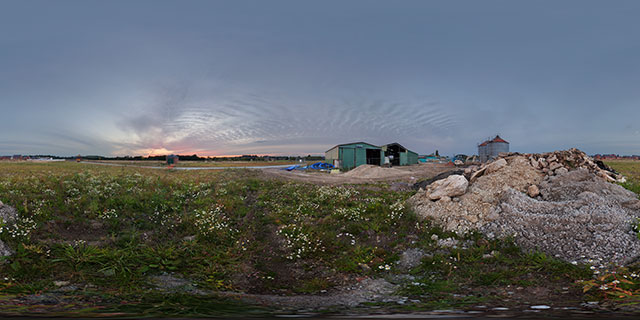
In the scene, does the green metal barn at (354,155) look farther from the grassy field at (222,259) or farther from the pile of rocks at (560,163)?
the grassy field at (222,259)

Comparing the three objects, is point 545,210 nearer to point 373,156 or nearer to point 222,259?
point 222,259

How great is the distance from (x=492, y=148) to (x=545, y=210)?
1966 inches

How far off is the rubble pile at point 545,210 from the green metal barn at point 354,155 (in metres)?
30.5

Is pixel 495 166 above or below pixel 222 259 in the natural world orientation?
above

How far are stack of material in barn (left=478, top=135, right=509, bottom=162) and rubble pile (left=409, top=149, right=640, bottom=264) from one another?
139 feet

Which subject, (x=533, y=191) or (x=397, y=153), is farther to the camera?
(x=397, y=153)

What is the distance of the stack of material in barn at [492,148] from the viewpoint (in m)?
49.8

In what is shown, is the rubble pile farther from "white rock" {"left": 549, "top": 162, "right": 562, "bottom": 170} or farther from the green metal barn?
the green metal barn

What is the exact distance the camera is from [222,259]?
6.20m

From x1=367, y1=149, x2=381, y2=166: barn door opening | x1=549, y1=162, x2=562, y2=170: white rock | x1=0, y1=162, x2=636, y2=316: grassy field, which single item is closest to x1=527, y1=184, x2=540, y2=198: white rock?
x1=549, y1=162, x2=562, y2=170: white rock

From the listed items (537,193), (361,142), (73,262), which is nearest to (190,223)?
(73,262)

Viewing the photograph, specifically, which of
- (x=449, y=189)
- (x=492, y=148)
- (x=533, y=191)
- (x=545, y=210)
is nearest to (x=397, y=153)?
(x=492, y=148)

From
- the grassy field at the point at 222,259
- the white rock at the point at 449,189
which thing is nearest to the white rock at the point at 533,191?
the white rock at the point at 449,189

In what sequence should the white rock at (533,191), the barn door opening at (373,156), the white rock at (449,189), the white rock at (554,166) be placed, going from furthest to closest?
the barn door opening at (373,156) → the white rock at (554,166) → the white rock at (533,191) → the white rock at (449,189)
